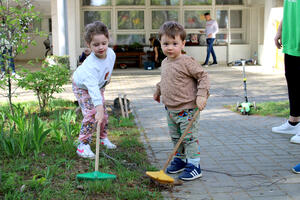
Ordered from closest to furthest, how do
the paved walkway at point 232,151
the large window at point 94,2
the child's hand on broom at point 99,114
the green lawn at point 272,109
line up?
the paved walkway at point 232,151, the child's hand on broom at point 99,114, the green lawn at point 272,109, the large window at point 94,2

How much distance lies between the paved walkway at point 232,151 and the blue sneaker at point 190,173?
65 mm

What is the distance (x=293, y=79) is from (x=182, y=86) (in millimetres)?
2082

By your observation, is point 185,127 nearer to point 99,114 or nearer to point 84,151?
point 99,114

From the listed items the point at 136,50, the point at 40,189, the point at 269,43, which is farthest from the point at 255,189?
the point at 136,50

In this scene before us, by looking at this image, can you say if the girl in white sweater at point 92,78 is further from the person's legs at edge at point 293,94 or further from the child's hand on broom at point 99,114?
the person's legs at edge at point 293,94

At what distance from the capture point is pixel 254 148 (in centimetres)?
493

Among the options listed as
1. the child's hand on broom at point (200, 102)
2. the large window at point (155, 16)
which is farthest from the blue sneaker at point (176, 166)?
the large window at point (155, 16)

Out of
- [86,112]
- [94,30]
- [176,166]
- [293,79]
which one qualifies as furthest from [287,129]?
[94,30]

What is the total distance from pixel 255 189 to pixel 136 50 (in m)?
13.3

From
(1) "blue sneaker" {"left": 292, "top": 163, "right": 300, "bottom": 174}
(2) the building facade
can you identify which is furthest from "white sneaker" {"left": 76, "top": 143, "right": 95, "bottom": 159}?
(2) the building facade

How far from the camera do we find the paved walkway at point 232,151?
3.62m

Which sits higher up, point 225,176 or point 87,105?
point 87,105

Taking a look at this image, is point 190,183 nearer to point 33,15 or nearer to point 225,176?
point 225,176

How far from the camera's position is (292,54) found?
5.05m
